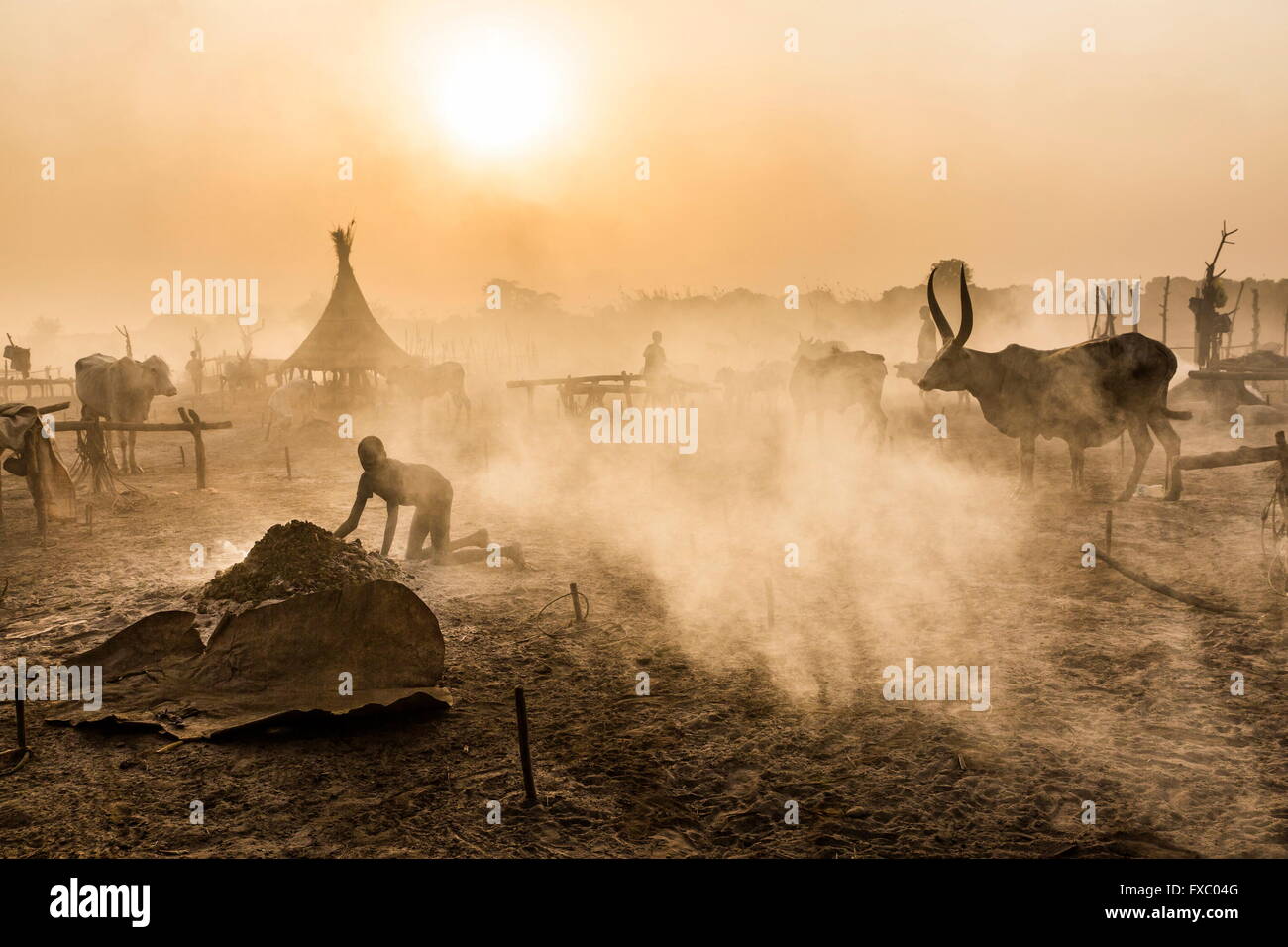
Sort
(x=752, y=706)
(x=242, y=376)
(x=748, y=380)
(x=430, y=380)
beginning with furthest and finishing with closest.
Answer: (x=242, y=376), (x=748, y=380), (x=430, y=380), (x=752, y=706)

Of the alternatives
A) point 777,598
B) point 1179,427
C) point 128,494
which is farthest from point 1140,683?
point 1179,427

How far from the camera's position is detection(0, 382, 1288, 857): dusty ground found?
3.97m

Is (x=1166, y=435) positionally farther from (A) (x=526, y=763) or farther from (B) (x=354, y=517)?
(A) (x=526, y=763)

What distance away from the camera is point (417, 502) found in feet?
29.6

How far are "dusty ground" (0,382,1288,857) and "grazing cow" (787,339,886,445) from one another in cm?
773

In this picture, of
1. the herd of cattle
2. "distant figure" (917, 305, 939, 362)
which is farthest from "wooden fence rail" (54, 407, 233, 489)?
"distant figure" (917, 305, 939, 362)

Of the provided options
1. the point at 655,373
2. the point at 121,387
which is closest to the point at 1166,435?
the point at 655,373

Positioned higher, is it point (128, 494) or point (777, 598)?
point (128, 494)

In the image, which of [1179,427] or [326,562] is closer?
[326,562]

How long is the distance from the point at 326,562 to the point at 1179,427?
20.5 meters

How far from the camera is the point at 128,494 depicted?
13.9 m

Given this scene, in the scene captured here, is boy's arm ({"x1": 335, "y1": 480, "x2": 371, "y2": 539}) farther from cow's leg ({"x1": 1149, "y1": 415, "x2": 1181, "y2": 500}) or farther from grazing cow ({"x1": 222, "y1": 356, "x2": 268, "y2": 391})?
grazing cow ({"x1": 222, "y1": 356, "x2": 268, "y2": 391})

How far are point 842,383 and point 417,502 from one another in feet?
44.2
